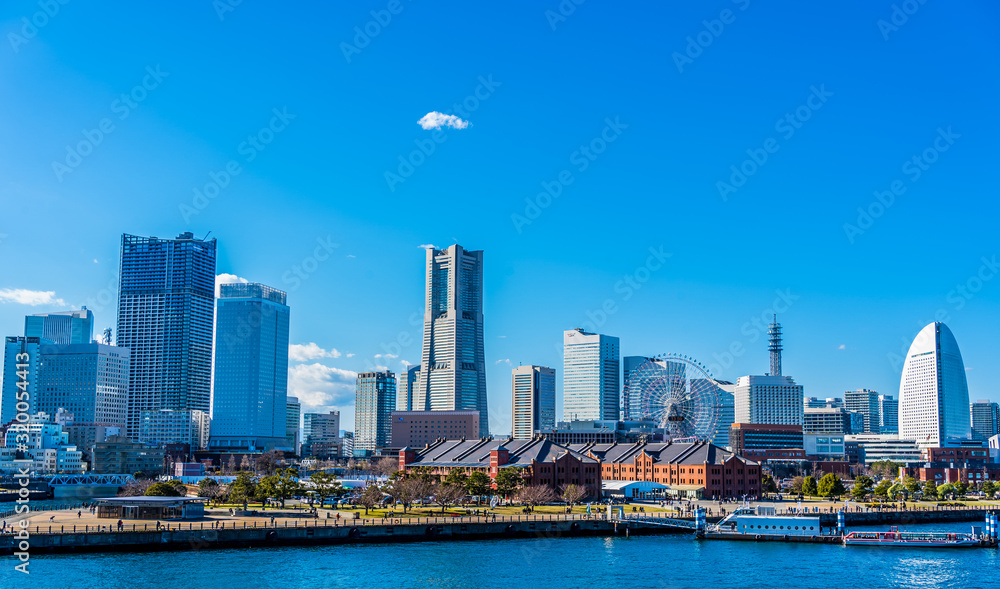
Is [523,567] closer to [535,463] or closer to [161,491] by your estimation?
[161,491]

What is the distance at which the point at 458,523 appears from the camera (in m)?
115

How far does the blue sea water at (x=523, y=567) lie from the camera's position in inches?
3337

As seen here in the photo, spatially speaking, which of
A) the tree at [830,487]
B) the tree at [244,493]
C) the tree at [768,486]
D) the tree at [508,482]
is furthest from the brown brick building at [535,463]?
the tree at [244,493]

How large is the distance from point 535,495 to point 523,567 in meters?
52.2

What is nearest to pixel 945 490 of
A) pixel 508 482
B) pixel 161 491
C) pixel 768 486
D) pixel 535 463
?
pixel 768 486

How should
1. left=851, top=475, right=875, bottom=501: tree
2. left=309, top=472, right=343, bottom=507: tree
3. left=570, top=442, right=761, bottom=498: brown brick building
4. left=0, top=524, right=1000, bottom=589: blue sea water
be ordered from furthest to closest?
left=570, top=442, right=761, bottom=498: brown brick building → left=851, top=475, right=875, bottom=501: tree → left=309, top=472, right=343, bottom=507: tree → left=0, top=524, right=1000, bottom=589: blue sea water

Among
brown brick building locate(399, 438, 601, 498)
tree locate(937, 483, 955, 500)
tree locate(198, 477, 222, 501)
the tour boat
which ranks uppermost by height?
brown brick building locate(399, 438, 601, 498)

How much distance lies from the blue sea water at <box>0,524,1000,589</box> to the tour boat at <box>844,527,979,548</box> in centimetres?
215

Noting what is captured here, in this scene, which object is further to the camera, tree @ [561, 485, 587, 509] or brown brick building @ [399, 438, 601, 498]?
brown brick building @ [399, 438, 601, 498]

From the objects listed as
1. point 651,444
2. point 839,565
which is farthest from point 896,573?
point 651,444

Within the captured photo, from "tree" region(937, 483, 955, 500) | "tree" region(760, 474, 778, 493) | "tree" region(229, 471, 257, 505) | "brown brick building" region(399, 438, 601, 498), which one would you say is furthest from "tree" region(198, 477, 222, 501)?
"tree" region(937, 483, 955, 500)

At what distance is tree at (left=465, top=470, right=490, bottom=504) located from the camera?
143m

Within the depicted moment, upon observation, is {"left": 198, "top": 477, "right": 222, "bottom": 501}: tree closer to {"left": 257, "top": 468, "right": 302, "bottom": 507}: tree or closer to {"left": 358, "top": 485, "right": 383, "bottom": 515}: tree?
{"left": 257, "top": 468, "right": 302, "bottom": 507}: tree

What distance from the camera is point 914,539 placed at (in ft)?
370
